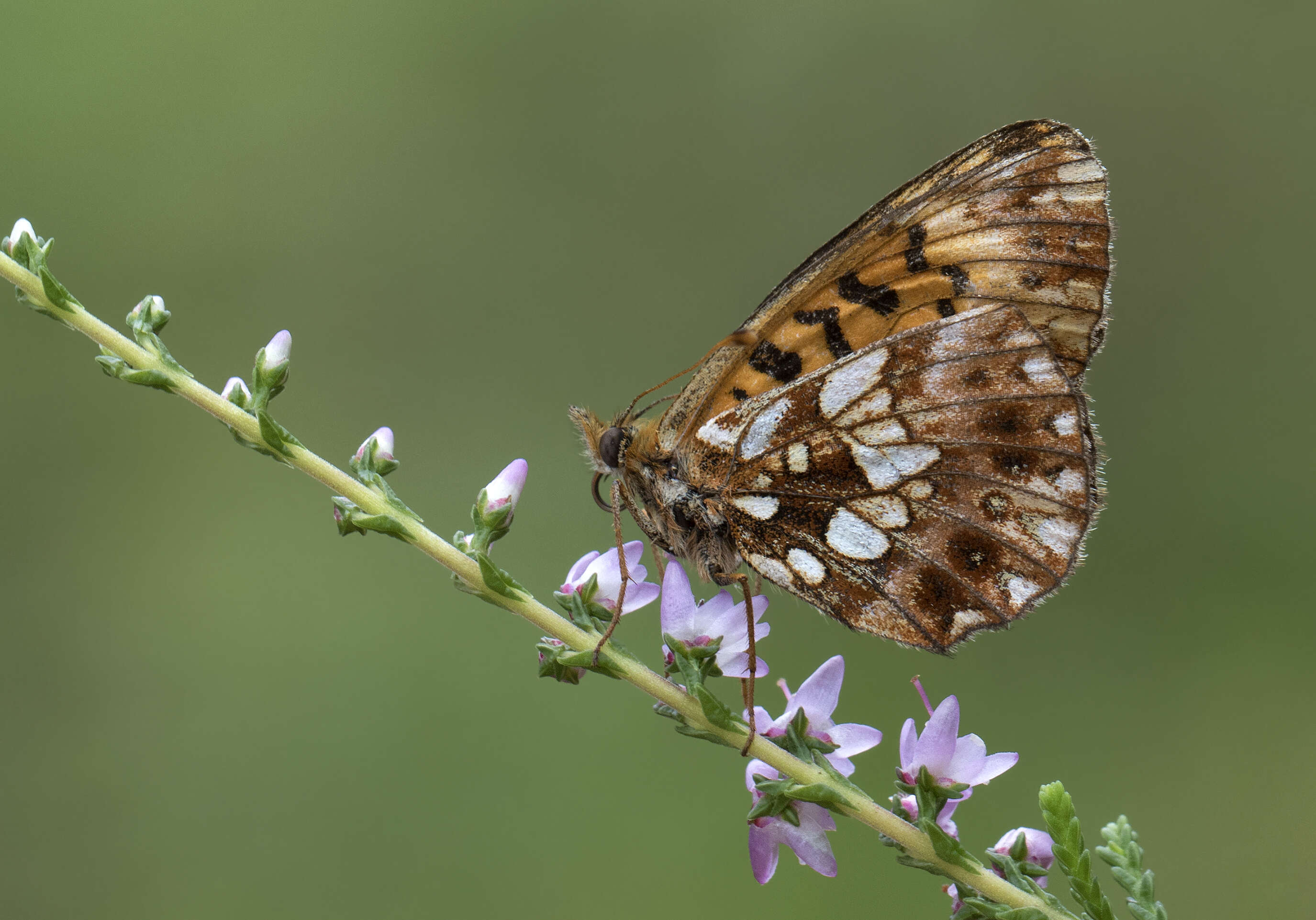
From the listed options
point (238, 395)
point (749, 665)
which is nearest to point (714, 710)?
point (749, 665)

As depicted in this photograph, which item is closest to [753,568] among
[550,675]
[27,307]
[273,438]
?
[550,675]

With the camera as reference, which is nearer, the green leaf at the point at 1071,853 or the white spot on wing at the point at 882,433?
the green leaf at the point at 1071,853

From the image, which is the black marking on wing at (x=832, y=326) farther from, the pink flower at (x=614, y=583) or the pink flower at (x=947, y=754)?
the pink flower at (x=947, y=754)

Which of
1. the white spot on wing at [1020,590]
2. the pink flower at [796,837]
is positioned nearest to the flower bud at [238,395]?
the pink flower at [796,837]

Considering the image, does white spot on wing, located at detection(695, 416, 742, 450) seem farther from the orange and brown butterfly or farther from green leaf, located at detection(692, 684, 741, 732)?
green leaf, located at detection(692, 684, 741, 732)

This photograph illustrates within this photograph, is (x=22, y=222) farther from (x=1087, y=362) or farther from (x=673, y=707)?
(x=1087, y=362)

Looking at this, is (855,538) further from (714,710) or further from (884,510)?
(714,710)
